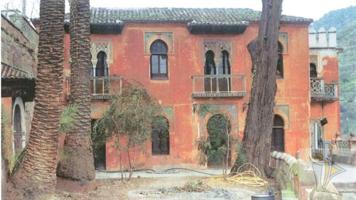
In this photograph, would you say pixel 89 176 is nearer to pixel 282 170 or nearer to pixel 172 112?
pixel 282 170

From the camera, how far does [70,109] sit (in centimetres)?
1362

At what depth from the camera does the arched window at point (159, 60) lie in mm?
24562

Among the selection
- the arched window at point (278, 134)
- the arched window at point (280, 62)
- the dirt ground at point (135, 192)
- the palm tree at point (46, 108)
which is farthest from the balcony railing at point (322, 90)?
the palm tree at point (46, 108)

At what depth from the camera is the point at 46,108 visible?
1123 centimetres

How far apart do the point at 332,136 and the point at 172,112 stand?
7.86 meters

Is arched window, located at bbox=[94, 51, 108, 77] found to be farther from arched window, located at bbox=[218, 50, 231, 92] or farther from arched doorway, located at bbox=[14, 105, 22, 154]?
arched doorway, located at bbox=[14, 105, 22, 154]

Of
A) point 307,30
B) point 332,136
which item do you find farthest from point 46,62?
point 332,136

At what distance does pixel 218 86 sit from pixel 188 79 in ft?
4.45

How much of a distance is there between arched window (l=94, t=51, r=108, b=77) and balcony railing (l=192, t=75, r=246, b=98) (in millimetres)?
3803

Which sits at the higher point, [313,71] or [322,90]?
[313,71]

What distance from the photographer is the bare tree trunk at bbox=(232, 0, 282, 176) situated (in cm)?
1566

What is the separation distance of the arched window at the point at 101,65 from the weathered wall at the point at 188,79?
296mm

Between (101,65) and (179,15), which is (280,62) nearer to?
(179,15)

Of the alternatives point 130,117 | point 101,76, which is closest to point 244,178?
point 130,117
